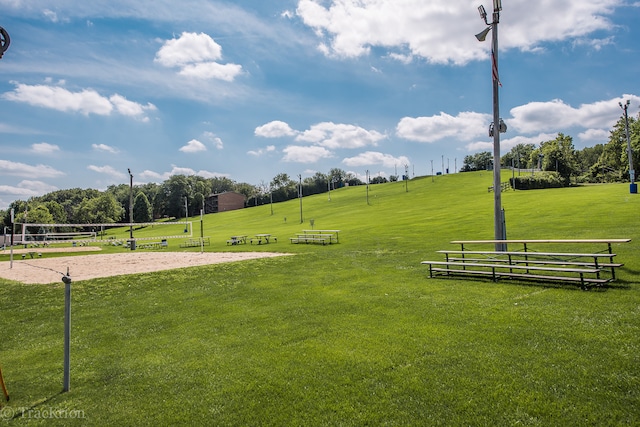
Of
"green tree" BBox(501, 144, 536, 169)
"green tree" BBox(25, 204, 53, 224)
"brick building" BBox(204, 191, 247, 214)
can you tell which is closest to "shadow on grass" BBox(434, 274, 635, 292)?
"green tree" BBox(25, 204, 53, 224)

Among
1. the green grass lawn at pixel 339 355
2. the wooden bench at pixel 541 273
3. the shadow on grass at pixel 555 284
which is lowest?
the green grass lawn at pixel 339 355

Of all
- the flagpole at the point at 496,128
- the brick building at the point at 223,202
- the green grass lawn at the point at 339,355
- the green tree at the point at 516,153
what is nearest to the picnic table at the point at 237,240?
the green grass lawn at the point at 339,355

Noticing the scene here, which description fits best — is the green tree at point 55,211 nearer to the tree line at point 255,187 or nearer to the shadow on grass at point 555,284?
the tree line at point 255,187

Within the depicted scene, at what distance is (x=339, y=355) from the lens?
572 cm

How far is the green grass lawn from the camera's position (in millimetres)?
4215

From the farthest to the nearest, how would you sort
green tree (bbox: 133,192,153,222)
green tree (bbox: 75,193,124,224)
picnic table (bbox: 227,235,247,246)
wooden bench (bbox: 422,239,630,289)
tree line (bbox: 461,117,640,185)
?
green tree (bbox: 133,192,153,222) → green tree (bbox: 75,193,124,224) → tree line (bbox: 461,117,640,185) → picnic table (bbox: 227,235,247,246) → wooden bench (bbox: 422,239,630,289)

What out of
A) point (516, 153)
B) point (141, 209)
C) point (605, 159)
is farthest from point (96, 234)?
point (516, 153)

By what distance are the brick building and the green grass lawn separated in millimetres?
121161

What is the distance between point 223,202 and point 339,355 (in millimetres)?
129599

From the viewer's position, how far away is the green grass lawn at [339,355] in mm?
4215

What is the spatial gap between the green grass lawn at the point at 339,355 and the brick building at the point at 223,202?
121m

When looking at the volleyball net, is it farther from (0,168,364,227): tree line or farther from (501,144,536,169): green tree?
(501,144,536,169): green tree

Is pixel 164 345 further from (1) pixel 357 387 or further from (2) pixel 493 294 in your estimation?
(2) pixel 493 294

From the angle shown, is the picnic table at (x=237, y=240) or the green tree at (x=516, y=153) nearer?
the picnic table at (x=237, y=240)
